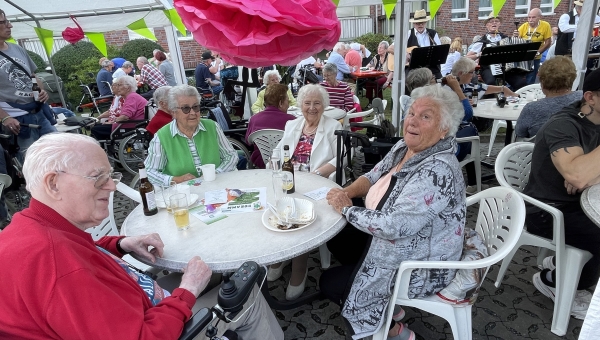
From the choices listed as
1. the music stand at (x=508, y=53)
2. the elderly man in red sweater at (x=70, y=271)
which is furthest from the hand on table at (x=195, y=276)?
the music stand at (x=508, y=53)

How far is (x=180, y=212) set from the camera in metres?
1.73

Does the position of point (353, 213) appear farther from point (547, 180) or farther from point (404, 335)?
point (547, 180)

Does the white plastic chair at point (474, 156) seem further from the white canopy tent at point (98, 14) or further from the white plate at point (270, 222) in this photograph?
the white canopy tent at point (98, 14)

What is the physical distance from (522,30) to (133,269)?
9466 millimetres

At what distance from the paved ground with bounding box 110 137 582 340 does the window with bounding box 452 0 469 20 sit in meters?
16.4

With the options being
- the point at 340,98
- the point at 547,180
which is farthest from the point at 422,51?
the point at 547,180

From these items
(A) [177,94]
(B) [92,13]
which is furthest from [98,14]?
(A) [177,94]

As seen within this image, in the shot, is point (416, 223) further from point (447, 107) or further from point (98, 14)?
point (98, 14)

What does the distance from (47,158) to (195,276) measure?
659 mm

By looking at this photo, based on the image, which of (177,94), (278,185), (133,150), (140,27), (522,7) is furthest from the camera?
(522,7)

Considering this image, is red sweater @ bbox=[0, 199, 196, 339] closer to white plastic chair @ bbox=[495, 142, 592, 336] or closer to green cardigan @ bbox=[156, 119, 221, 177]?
green cardigan @ bbox=[156, 119, 221, 177]

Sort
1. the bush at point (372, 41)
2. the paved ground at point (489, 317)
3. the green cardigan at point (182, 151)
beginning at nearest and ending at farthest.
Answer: the paved ground at point (489, 317)
the green cardigan at point (182, 151)
the bush at point (372, 41)

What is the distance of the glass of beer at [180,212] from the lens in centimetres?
173

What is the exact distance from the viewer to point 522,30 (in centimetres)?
791
